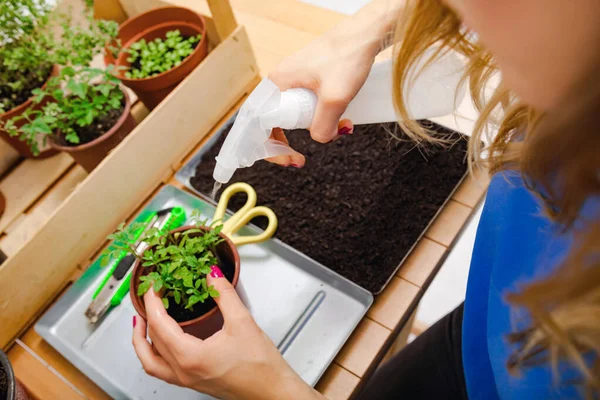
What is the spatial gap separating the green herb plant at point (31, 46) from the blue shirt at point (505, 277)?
25.8 inches

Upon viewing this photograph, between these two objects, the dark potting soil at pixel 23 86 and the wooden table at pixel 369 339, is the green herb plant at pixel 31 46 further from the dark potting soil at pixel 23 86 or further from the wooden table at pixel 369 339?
the wooden table at pixel 369 339

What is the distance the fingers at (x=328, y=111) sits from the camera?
533mm

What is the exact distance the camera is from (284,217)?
732mm

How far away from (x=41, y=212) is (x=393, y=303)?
590 millimetres

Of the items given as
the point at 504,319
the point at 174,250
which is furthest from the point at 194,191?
the point at 504,319

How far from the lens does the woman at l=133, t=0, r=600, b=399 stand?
278 mm

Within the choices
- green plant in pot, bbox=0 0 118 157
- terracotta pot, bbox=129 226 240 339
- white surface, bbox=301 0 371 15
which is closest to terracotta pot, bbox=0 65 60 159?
green plant in pot, bbox=0 0 118 157

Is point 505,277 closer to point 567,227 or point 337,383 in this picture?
point 567,227

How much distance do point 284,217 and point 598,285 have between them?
0.48 metres

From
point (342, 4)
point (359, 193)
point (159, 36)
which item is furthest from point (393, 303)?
point (342, 4)

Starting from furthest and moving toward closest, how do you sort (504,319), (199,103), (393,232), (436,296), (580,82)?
(436,296), (199,103), (393,232), (504,319), (580,82)

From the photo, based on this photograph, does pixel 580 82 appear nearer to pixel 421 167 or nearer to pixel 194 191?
pixel 421 167

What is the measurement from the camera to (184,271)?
1.76 feet

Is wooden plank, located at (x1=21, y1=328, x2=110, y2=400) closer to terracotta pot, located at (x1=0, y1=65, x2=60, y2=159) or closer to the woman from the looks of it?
the woman
